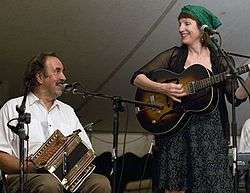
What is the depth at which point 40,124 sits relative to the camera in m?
2.95

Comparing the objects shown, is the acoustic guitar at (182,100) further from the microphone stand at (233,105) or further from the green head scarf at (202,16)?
the green head scarf at (202,16)

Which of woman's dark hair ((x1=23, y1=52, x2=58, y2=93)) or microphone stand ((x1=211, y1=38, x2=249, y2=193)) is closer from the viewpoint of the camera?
microphone stand ((x1=211, y1=38, x2=249, y2=193))

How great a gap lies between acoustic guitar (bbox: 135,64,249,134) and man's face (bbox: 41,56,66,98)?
1.75ft

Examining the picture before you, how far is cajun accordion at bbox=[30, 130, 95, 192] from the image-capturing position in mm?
2619

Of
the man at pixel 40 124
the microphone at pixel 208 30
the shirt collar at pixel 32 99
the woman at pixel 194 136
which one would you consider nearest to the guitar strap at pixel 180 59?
the woman at pixel 194 136

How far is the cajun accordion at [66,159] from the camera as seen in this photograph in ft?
8.59

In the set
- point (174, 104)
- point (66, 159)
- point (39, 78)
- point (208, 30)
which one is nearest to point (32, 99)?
point (39, 78)

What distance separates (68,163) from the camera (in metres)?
2.69

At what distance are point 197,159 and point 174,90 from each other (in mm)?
426

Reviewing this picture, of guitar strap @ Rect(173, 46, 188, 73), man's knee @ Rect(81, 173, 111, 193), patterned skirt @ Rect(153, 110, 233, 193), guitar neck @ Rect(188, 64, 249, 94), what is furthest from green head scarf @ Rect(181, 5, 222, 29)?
man's knee @ Rect(81, 173, 111, 193)

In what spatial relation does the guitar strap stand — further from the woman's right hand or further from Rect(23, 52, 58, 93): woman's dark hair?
Rect(23, 52, 58, 93): woman's dark hair

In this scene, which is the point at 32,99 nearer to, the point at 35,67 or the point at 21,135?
the point at 35,67

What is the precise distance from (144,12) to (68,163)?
1.61 m

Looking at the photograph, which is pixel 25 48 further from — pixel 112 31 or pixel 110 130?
pixel 110 130
